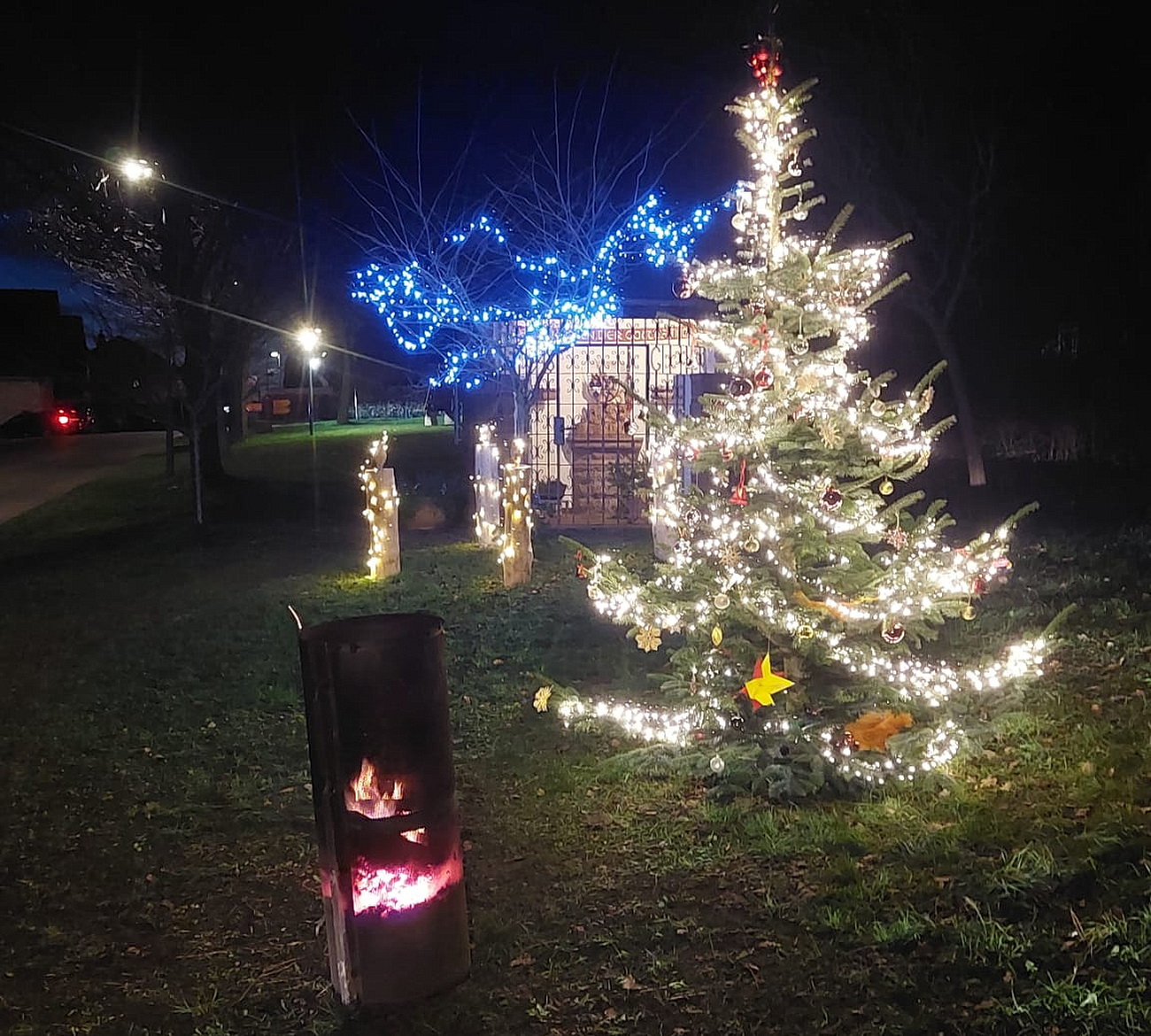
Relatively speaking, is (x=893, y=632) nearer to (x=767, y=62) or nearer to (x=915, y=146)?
(x=767, y=62)

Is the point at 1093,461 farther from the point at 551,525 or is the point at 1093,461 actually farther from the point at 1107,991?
the point at 1107,991

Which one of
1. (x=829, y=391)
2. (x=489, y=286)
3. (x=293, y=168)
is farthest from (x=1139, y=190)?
(x=829, y=391)

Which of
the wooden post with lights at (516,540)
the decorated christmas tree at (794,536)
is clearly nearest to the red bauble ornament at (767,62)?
the decorated christmas tree at (794,536)

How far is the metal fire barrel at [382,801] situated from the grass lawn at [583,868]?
0.62ft

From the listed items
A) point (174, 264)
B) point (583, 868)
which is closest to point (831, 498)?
point (583, 868)

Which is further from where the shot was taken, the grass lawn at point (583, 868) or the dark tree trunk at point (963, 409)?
the dark tree trunk at point (963, 409)

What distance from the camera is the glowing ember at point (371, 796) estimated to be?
3.60 metres

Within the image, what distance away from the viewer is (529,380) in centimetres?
1365

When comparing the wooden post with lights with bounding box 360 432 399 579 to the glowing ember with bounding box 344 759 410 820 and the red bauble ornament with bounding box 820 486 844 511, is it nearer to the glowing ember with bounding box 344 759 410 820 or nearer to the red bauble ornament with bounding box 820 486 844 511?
the red bauble ornament with bounding box 820 486 844 511

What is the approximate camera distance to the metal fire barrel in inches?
140

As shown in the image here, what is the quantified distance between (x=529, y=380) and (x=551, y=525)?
201 centimetres

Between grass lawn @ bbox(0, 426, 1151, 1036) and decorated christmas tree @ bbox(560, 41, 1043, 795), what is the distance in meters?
0.42

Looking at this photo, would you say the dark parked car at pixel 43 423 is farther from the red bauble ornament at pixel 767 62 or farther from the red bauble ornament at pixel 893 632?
the red bauble ornament at pixel 893 632

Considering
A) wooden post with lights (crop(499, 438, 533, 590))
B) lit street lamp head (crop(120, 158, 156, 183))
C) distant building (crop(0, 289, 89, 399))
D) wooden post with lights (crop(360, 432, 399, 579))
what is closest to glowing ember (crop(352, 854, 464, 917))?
wooden post with lights (crop(499, 438, 533, 590))
